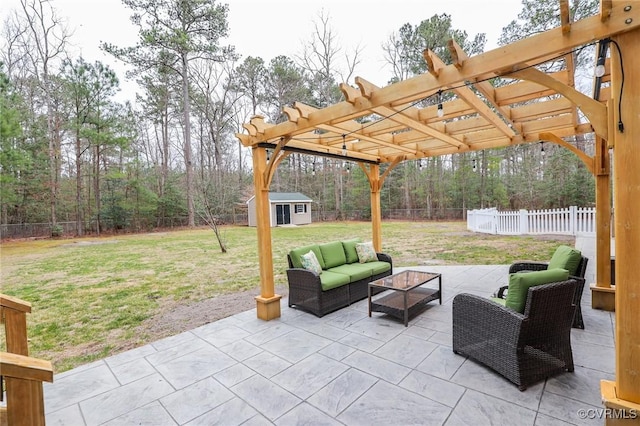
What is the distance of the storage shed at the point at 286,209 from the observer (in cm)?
1908

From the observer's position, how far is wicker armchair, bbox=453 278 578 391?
2305 millimetres

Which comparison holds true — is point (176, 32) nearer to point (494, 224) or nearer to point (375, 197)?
point (375, 197)

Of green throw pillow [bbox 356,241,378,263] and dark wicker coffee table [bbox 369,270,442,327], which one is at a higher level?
green throw pillow [bbox 356,241,378,263]

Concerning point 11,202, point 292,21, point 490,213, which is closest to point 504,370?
point 490,213

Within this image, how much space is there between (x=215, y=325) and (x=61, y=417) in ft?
5.79

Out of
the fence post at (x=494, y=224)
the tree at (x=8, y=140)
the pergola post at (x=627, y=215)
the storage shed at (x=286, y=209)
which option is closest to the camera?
the pergola post at (x=627, y=215)

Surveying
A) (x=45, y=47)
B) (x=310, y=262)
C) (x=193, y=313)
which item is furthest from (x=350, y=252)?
(x=45, y=47)

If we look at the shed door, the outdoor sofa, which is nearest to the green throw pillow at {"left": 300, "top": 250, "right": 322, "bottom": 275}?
the outdoor sofa

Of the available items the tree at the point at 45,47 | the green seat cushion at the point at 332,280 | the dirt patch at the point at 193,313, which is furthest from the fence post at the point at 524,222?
the tree at the point at 45,47

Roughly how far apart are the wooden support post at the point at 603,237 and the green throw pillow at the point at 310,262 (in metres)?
3.61

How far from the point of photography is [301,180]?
25047mm

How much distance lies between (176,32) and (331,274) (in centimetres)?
1344

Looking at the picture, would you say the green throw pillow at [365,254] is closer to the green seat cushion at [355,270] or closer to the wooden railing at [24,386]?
the green seat cushion at [355,270]

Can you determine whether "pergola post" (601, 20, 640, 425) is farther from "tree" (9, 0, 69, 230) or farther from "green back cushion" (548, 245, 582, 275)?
"tree" (9, 0, 69, 230)
